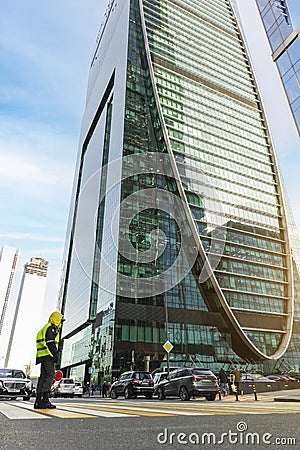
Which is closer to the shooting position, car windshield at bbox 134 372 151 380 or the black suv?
the black suv

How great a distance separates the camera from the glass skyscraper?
163 feet

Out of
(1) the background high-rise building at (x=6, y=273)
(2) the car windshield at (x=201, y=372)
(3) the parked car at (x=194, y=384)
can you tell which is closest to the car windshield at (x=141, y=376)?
(3) the parked car at (x=194, y=384)

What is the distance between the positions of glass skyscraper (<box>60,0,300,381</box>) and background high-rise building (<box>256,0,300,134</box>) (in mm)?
24049

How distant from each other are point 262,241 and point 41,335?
66.2 metres

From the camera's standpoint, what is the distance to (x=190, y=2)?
92.7 meters

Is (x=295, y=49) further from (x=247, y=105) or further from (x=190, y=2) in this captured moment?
(x=190, y=2)

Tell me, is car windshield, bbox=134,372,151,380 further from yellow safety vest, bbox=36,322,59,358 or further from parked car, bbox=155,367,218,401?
yellow safety vest, bbox=36,322,59,358

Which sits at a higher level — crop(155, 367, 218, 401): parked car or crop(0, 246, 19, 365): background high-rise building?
crop(0, 246, 19, 365): background high-rise building

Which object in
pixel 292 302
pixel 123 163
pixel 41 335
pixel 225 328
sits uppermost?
pixel 123 163

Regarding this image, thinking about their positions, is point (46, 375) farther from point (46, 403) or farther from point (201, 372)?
point (201, 372)

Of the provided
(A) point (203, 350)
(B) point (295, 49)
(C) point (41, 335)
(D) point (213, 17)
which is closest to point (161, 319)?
(A) point (203, 350)

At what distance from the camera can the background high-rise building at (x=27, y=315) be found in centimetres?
16644

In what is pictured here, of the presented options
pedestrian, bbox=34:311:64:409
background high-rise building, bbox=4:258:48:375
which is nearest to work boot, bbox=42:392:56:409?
pedestrian, bbox=34:311:64:409

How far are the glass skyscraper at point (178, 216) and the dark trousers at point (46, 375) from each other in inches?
1257
